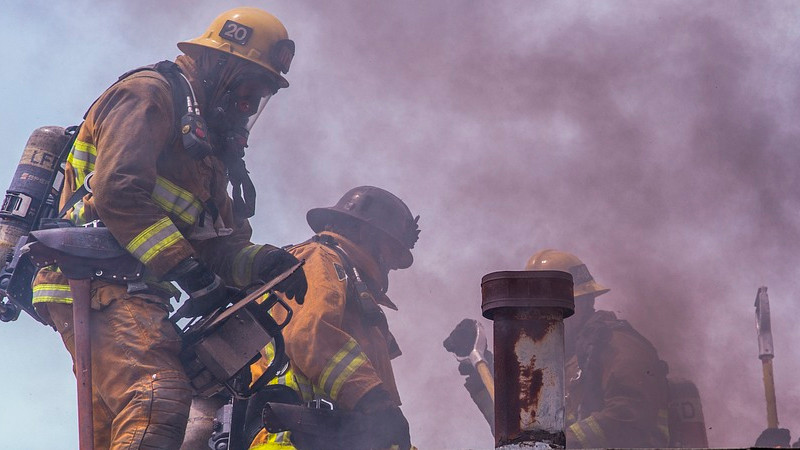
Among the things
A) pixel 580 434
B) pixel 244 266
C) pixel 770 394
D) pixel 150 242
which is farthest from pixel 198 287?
pixel 770 394

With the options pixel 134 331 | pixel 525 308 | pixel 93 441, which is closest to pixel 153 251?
pixel 134 331

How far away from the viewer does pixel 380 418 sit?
6164 millimetres

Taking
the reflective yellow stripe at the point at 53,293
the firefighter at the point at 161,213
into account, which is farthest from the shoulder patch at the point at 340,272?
the reflective yellow stripe at the point at 53,293

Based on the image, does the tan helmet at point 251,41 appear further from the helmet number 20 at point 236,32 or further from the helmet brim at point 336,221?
the helmet brim at point 336,221

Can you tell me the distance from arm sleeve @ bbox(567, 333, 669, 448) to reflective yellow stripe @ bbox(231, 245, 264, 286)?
117 inches

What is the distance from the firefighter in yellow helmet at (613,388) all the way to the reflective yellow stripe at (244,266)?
2841 millimetres

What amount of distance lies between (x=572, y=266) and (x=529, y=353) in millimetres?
5581

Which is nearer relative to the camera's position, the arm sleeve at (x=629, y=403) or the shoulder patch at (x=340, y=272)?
the shoulder patch at (x=340, y=272)

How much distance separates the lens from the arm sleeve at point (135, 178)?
482 cm

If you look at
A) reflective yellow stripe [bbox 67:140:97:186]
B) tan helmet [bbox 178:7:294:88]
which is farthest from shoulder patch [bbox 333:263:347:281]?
reflective yellow stripe [bbox 67:140:97:186]

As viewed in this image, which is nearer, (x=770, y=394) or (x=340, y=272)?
(x=340, y=272)

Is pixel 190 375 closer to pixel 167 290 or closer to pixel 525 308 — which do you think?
pixel 167 290

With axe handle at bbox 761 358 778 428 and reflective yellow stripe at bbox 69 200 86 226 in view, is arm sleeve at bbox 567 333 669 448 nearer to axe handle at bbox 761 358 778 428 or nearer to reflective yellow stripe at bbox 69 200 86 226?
axe handle at bbox 761 358 778 428

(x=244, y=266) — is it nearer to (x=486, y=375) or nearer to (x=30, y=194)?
(x=30, y=194)
